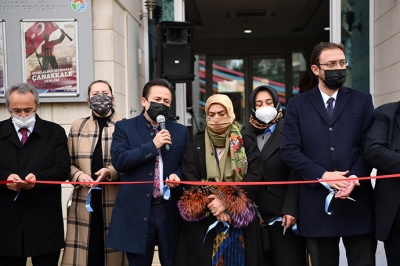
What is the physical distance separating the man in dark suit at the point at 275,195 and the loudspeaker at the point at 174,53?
2991 mm

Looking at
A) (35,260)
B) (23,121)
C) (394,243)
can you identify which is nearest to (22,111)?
(23,121)

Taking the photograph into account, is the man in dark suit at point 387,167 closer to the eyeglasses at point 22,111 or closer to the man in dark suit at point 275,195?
the man in dark suit at point 275,195

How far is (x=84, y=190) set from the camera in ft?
11.7

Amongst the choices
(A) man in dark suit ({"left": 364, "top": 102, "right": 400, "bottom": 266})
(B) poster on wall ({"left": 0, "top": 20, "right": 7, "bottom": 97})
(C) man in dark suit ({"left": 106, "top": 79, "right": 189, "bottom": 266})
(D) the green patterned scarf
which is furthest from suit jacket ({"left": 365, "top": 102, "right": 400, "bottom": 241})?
(B) poster on wall ({"left": 0, "top": 20, "right": 7, "bottom": 97})

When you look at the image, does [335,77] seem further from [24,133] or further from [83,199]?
[24,133]

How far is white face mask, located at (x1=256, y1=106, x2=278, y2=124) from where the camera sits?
326 cm

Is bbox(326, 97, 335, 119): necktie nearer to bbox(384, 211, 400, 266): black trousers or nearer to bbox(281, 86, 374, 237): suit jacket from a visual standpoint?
bbox(281, 86, 374, 237): suit jacket

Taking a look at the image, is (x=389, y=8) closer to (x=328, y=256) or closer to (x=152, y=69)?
(x=152, y=69)

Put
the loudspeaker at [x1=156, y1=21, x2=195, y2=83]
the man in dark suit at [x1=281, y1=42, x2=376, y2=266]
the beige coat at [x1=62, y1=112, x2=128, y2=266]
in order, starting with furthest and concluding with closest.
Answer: the loudspeaker at [x1=156, y1=21, x2=195, y2=83] → the beige coat at [x1=62, y1=112, x2=128, y2=266] → the man in dark suit at [x1=281, y1=42, x2=376, y2=266]

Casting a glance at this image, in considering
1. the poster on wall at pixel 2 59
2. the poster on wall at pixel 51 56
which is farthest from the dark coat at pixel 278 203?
the poster on wall at pixel 2 59

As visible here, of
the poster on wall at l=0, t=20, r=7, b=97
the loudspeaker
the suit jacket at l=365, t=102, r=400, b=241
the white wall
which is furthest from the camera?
the loudspeaker

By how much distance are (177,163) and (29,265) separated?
1990 millimetres

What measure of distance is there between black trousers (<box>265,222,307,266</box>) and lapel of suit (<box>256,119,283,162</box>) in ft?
1.41

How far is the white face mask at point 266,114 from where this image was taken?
10.7 ft
